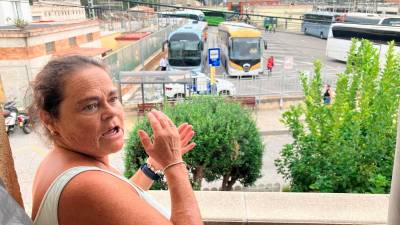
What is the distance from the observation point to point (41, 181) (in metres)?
1.17

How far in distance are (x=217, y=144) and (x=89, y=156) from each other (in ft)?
11.2

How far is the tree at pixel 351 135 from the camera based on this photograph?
3533mm

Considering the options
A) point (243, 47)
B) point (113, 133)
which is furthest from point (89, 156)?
point (243, 47)

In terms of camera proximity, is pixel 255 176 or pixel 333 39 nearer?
pixel 255 176

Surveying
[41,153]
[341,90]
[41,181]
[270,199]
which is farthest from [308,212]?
[41,153]

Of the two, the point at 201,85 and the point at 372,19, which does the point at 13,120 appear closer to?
the point at 201,85

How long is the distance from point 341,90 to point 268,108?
34.0 feet

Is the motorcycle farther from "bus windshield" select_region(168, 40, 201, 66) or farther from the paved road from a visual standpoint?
"bus windshield" select_region(168, 40, 201, 66)

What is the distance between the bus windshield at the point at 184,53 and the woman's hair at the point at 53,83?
61.0ft

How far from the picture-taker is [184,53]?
64.4ft

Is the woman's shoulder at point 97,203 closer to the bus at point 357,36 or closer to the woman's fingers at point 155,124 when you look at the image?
the woman's fingers at point 155,124

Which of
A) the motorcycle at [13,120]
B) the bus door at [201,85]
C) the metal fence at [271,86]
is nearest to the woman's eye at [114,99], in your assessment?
the motorcycle at [13,120]

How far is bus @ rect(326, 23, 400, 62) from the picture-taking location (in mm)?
18312

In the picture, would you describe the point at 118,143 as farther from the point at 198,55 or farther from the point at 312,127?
the point at 198,55
